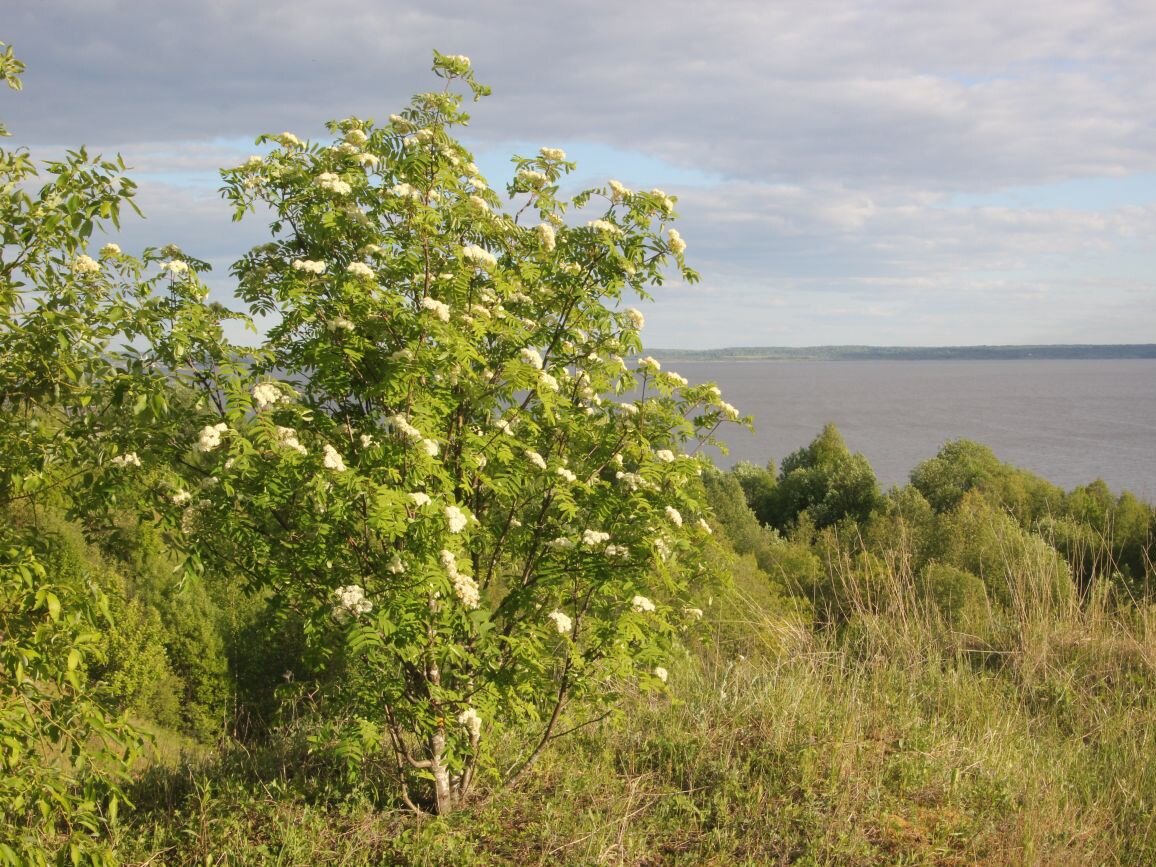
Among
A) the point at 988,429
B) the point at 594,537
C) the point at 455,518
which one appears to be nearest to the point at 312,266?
the point at 455,518

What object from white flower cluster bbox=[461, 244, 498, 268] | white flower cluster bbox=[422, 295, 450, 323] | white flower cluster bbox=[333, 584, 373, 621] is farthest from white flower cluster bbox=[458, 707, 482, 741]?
white flower cluster bbox=[461, 244, 498, 268]

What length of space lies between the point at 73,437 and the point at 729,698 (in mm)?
4604

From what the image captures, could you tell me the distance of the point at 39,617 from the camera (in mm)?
3572

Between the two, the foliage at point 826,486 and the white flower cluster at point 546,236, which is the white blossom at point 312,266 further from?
the foliage at point 826,486

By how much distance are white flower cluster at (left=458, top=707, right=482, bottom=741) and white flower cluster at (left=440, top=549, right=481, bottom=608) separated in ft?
2.29

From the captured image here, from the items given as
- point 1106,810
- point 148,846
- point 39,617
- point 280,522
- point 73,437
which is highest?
point 73,437

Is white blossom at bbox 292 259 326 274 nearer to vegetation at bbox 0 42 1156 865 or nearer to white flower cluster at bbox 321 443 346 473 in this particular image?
vegetation at bbox 0 42 1156 865

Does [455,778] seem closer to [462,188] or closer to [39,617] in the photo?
[39,617]

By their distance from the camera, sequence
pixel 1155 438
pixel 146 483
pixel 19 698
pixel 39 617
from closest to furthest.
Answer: pixel 19 698 < pixel 39 617 < pixel 146 483 < pixel 1155 438

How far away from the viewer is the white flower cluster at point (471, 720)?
4.42 m

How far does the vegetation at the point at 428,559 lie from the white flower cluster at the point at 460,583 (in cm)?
2

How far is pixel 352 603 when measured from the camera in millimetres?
3967

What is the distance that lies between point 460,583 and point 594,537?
0.73 m

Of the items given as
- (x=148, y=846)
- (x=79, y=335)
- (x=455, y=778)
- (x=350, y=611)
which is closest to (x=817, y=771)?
(x=455, y=778)
